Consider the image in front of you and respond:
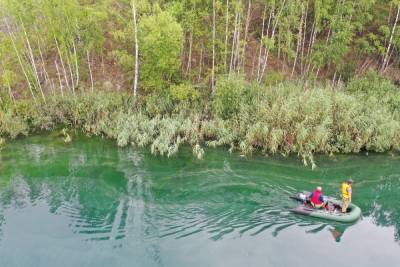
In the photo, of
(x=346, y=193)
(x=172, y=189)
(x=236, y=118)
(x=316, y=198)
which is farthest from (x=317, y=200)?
(x=236, y=118)

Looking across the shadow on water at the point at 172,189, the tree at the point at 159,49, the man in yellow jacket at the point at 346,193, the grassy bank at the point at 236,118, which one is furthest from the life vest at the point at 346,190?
the tree at the point at 159,49

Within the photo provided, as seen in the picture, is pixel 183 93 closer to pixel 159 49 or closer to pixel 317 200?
pixel 159 49

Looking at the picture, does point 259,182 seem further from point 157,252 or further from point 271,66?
point 271,66

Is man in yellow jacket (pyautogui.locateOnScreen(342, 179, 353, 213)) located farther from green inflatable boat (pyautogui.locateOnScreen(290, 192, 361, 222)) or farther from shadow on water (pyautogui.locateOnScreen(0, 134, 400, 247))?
shadow on water (pyautogui.locateOnScreen(0, 134, 400, 247))

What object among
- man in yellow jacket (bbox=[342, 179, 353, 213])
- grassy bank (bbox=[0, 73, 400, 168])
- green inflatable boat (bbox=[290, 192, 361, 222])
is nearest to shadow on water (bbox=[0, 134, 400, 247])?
green inflatable boat (bbox=[290, 192, 361, 222])

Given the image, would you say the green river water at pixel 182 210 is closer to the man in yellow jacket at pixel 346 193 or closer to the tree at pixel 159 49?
the man in yellow jacket at pixel 346 193

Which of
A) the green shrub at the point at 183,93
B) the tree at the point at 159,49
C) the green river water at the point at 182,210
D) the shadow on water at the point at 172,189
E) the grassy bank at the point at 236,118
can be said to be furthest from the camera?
the green shrub at the point at 183,93

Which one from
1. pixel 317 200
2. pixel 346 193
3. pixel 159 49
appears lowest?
pixel 317 200
